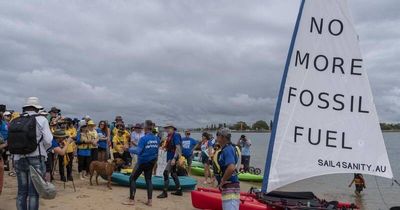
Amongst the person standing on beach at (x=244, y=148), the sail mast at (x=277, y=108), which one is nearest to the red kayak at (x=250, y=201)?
the sail mast at (x=277, y=108)

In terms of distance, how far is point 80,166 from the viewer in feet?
37.2

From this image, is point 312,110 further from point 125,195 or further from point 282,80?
point 125,195

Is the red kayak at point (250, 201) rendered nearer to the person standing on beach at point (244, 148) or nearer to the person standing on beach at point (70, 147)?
the person standing on beach at point (70, 147)

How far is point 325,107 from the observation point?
5.55 m

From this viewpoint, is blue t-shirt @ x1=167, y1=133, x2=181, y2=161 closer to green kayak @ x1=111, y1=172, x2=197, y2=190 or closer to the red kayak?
the red kayak

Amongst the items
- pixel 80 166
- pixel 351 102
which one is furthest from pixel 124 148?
pixel 351 102


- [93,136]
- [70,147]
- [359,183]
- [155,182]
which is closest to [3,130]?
[70,147]

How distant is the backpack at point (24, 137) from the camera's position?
5457mm

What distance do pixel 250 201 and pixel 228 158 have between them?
8.46ft

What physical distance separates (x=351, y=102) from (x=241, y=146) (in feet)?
40.6

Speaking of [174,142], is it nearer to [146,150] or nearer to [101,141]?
[146,150]

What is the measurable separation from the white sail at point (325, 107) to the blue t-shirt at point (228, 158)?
528 mm

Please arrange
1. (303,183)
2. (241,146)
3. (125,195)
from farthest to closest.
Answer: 1. (303,183)
2. (241,146)
3. (125,195)

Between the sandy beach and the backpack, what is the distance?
2.56 metres
